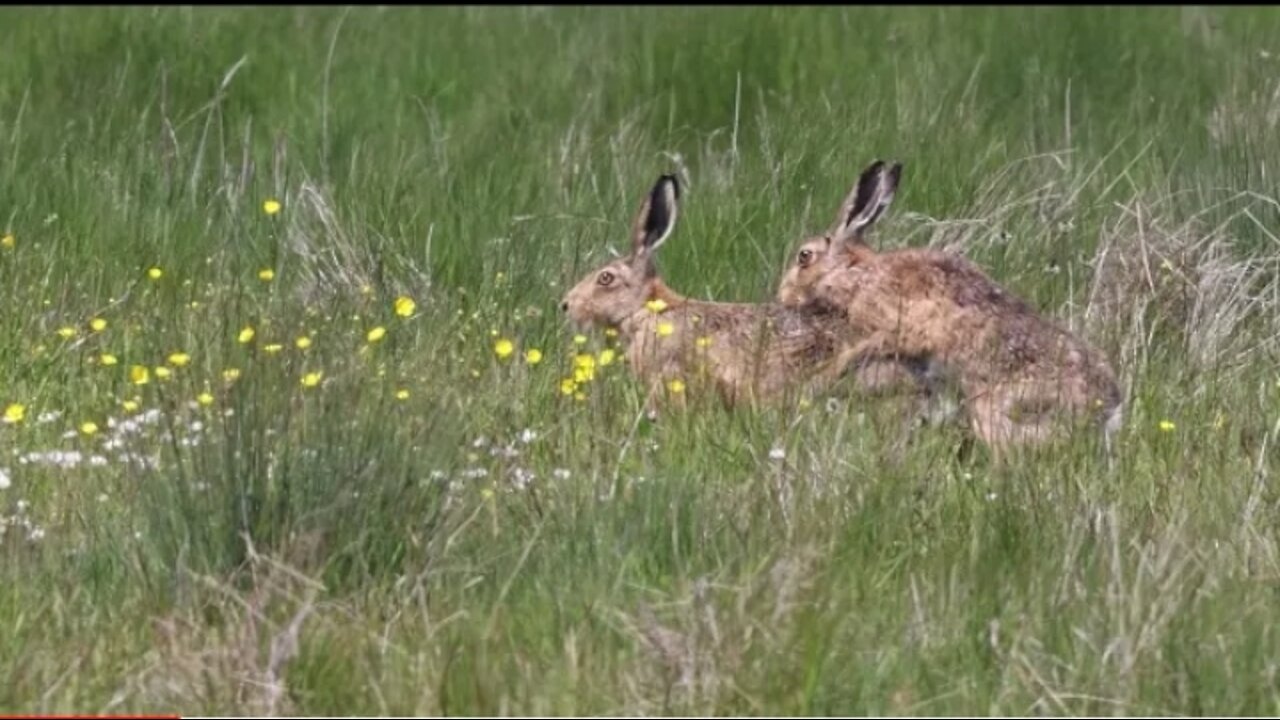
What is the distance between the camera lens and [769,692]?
459 centimetres

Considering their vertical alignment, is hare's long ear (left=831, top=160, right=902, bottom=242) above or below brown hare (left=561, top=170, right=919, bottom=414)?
above

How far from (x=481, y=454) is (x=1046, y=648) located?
4.85 feet

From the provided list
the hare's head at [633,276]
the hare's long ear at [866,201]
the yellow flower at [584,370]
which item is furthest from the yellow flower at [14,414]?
the hare's long ear at [866,201]

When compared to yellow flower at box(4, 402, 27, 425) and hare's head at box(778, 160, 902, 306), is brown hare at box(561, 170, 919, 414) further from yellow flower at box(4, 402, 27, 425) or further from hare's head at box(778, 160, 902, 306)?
yellow flower at box(4, 402, 27, 425)

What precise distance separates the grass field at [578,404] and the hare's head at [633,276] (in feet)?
0.37

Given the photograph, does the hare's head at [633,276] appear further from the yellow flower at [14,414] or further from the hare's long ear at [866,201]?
the yellow flower at [14,414]

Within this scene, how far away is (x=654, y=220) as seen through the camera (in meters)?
7.90

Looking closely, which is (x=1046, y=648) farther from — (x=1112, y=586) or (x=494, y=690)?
(x=494, y=690)

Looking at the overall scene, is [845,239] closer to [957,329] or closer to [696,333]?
[696,333]

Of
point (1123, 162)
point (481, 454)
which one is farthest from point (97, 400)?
point (1123, 162)

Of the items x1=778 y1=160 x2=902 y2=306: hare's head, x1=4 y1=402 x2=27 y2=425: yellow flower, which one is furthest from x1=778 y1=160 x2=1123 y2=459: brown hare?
x1=4 y1=402 x2=27 y2=425: yellow flower

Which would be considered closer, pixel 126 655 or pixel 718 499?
pixel 126 655

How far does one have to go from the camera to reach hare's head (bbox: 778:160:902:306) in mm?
7512

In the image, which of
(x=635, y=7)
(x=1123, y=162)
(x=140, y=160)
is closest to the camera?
(x=140, y=160)
